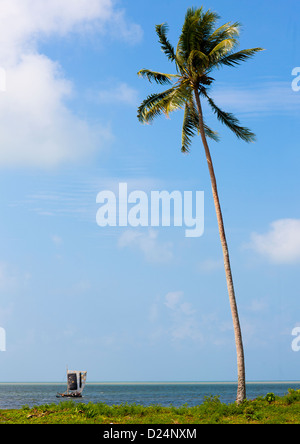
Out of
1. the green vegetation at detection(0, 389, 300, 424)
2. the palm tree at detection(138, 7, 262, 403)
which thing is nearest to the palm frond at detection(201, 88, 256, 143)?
the palm tree at detection(138, 7, 262, 403)

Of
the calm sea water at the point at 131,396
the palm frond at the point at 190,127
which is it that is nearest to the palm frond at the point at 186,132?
the palm frond at the point at 190,127

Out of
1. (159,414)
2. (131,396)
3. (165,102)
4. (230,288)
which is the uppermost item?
(165,102)

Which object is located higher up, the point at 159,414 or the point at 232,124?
the point at 232,124

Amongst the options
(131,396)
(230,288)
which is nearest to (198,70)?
(230,288)

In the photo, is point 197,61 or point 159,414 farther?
point 197,61

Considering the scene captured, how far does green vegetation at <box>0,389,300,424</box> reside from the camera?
15.3 metres

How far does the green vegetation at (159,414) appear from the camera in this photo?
50.2 feet

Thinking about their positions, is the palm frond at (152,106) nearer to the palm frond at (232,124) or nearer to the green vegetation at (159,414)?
the palm frond at (232,124)

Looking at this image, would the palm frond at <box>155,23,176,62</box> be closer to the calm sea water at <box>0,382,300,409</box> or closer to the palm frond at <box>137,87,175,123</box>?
the palm frond at <box>137,87,175,123</box>

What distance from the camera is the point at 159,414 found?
1659 cm

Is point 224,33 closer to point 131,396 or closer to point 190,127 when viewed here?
point 190,127
